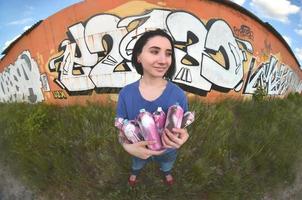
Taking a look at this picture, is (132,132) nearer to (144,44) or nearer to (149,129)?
(149,129)

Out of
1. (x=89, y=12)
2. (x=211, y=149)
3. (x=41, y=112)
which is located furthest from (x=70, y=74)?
(x=211, y=149)

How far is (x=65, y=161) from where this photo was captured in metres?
8.07

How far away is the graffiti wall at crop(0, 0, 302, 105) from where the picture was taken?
12898 millimetres

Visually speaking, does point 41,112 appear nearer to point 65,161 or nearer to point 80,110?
point 80,110

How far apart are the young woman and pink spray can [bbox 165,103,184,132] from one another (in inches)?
1.4

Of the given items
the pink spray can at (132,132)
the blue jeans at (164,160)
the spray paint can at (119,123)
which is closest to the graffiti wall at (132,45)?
the blue jeans at (164,160)

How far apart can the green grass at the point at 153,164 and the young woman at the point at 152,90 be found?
435cm

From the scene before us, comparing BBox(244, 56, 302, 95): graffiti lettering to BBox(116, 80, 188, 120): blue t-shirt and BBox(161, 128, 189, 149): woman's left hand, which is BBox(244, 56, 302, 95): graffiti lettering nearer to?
BBox(116, 80, 188, 120): blue t-shirt

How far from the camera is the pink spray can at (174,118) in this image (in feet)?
8.47

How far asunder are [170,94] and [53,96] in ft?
41.6

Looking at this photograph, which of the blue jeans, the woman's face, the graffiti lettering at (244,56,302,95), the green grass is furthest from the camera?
the graffiti lettering at (244,56,302,95)

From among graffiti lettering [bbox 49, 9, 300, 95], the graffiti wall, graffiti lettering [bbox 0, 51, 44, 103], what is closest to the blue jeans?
the graffiti wall

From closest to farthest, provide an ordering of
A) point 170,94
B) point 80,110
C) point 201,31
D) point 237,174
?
point 170,94, point 237,174, point 80,110, point 201,31

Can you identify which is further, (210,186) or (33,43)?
(33,43)
